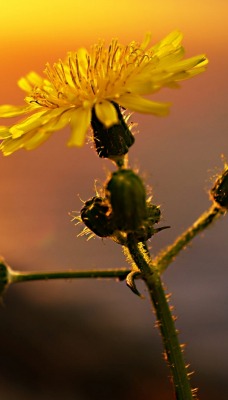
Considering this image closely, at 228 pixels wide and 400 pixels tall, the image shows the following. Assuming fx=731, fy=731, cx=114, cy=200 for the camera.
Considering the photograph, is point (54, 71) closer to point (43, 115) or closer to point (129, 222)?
point (43, 115)

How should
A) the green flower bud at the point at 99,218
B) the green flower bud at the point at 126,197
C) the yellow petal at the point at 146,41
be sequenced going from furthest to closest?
the yellow petal at the point at 146,41, the green flower bud at the point at 99,218, the green flower bud at the point at 126,197


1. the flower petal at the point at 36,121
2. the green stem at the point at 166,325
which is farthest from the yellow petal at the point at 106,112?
the green stem at the point at 166,325

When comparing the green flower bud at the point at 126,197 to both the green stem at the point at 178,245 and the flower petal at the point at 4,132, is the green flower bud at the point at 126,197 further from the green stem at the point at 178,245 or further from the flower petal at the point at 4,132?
the flower petal at the point at 4,132

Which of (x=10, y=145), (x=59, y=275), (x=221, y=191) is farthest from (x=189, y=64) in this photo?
(x=59, y=275)

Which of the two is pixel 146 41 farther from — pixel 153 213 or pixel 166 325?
pixel 166 325

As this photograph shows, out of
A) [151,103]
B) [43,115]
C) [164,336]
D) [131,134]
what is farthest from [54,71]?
[164,336]
